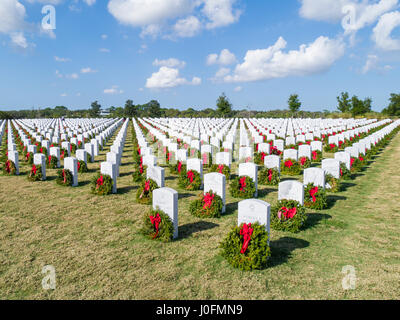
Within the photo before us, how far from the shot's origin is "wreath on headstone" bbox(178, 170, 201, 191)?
10.3m

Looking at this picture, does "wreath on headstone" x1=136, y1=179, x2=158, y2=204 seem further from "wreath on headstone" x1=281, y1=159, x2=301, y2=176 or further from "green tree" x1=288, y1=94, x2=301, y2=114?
"green tree" x1=288, y1=94, x2=301, y2=114

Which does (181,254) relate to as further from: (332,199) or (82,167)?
(82,167)

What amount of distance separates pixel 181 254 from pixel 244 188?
4.19 m

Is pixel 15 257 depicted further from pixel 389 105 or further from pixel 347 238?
pixel 389 105

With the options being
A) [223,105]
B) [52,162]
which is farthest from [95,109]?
[52,162]

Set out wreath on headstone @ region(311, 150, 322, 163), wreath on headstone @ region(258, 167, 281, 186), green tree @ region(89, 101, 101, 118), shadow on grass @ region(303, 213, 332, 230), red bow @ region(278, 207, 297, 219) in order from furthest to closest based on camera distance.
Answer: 1. green tree @ region(89, 101, 101, 118)
2. wreath on headstone @ region(311, 150, 322, 163)
3. wreath on headstone @ region(258, 167, 281, 186)
4. shadow on grass @ region(303, 213, 332, 230)
5. red bow @ region(278, 207, 297, 219)

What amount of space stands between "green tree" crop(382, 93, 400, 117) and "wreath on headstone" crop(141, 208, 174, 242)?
250 ft

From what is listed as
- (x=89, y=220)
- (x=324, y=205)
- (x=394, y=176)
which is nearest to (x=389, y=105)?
(x=394, y=176)

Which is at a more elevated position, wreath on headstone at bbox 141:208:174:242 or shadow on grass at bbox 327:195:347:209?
wreath on headstone at bbox 141:208:174:242

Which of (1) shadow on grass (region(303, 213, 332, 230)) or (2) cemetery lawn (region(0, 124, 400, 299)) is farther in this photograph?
(1) shadow on grass (region(303, 213, 332, 230))

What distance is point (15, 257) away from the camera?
5.47 m

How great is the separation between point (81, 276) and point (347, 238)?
17.9ft

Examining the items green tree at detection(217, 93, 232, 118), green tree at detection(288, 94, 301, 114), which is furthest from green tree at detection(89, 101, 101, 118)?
green tree at detection(288, 94, 301, 114)

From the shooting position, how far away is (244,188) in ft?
30.4
